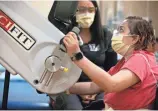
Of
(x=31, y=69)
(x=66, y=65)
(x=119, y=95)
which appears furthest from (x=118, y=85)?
(x=31, y=69)

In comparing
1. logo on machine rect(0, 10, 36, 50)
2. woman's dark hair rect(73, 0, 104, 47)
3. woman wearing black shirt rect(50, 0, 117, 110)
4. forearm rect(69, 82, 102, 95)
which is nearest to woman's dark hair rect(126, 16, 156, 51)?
forearm rect(69, 82, 102, 95)

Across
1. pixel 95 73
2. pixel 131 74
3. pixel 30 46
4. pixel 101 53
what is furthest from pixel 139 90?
pixel 101 53

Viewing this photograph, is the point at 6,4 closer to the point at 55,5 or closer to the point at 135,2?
the point at 55,5

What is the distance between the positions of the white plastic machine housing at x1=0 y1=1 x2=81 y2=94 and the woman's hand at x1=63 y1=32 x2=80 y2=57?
3 cm

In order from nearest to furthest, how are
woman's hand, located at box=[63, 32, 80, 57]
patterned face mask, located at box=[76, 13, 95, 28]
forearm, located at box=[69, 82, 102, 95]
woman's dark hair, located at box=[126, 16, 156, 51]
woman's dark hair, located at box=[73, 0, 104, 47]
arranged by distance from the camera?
woman's hand, located at box=[63, 32, 80, 57]
woman's dark hair, located at box=[126, 16, 156, 51]
forearm, located at box=[69, 82, 102, 95]
patterned face mask, located at box=[76, 13, 95, 28]
woman's dark hair, located at box=[73, 0, 104, 47]

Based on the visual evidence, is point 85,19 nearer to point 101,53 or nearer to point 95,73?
point 101,53

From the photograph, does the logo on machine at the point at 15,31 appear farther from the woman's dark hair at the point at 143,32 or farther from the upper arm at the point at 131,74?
the woman's dark hair at the point at 143,32

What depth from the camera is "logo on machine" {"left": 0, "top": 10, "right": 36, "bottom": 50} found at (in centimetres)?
112

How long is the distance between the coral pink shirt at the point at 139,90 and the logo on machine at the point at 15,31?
43cm

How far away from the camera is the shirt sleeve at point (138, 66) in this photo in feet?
Answer: 4.03

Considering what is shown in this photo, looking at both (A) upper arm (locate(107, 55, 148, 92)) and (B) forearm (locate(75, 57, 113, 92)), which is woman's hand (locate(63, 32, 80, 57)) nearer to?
(B) forearm (locate(75, 57, 113, 92))

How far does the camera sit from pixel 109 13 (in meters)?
Answer: 4.86

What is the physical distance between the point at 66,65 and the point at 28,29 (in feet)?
0.66

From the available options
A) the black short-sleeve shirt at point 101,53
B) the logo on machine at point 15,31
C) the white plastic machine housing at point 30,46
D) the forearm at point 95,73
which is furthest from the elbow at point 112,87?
the black short-sleeve shirt at point 101,53
